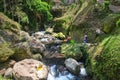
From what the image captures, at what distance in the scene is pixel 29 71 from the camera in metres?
11.0

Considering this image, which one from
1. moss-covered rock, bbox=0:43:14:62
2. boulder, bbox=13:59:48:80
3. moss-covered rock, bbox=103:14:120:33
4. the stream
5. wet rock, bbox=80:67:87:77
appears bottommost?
the stream

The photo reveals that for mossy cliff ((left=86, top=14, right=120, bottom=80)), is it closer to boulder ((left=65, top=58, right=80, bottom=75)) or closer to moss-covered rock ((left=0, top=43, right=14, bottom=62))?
boulder ((left=65, top=58, right=80, bottom=75))

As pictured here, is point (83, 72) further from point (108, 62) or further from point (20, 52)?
point (20, 52)

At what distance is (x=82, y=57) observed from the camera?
13648mm

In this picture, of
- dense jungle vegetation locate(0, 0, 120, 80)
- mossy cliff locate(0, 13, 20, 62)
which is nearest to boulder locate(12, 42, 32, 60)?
dense jungle vegetation locate(0, 0, 120, 80)

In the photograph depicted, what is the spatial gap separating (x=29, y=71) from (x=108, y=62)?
12.3 ft

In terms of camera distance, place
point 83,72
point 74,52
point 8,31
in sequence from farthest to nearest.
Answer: point 8,31 < point 74,52 < point 83,72

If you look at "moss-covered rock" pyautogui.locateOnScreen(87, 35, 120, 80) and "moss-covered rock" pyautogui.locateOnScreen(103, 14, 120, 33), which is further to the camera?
"moss-covered rock" pyautogui.locateOnScreen(103, 14, 120, 33)

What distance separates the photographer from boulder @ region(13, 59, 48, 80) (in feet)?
34.6

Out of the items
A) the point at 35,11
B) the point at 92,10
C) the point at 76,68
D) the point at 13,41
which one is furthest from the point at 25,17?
the point at 76,68

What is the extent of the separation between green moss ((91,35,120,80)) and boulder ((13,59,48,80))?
2.48m

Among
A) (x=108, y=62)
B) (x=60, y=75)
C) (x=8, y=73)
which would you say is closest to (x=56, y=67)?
(x=60, y=75)

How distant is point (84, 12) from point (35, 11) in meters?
6.66

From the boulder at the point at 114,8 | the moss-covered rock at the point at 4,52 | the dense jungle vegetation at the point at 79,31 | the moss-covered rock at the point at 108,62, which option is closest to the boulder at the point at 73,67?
the dense jungle vegetation at the point at 79,31
